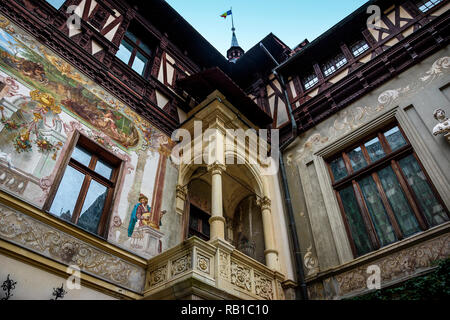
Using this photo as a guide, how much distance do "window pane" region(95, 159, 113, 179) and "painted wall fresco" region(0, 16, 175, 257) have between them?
0.32 metres

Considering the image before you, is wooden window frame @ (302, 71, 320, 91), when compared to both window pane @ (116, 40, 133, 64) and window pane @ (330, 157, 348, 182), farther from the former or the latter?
window pane @ (116, 40, 133, 64)

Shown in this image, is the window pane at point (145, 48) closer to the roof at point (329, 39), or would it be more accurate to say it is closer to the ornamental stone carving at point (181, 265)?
the roof at point (329, 39)

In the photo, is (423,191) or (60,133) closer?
(60,133)

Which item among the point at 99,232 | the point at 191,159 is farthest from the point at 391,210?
the point at 99,232

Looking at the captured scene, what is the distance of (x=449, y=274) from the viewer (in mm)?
5109

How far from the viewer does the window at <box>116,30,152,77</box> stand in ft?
31.4

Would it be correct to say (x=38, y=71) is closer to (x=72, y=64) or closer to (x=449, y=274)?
(x=72, y=64)

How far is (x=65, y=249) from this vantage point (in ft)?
16.8

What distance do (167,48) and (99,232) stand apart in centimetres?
712

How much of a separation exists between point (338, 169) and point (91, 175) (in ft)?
19.1

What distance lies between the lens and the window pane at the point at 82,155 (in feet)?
21.3

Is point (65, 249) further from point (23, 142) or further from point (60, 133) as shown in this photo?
point (60, 133)

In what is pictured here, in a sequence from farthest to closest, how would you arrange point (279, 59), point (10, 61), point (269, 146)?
point (279, 59)
point (269, 146)
point (10, 61)

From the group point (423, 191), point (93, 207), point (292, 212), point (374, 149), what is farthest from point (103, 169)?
point (423, 191)
